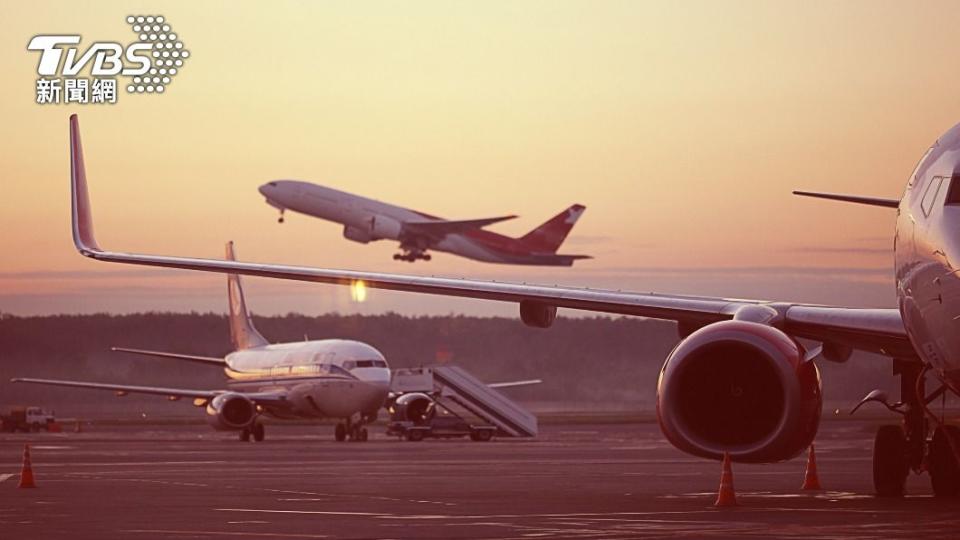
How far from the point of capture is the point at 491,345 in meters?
141

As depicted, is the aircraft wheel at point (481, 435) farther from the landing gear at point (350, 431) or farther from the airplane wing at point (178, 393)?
the airplane wing at point (178, 393)

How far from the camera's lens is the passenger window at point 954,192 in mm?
13945

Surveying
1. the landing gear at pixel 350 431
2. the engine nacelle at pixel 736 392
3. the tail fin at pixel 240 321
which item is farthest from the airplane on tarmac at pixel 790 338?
→ the tail fin at pixel 240 321

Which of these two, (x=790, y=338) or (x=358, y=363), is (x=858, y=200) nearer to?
(x=790, y=338)

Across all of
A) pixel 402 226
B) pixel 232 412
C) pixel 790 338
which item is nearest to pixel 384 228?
pixel 402 226

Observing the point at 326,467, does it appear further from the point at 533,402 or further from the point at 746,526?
the point at 533,402

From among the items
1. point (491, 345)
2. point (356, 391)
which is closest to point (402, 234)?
point (356, 391)

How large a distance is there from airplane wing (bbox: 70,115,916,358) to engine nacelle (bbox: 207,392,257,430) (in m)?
37.6

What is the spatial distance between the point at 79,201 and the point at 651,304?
981cm

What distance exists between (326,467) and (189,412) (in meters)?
88.7

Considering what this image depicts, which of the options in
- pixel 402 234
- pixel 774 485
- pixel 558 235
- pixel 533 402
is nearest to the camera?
pixel 774 485

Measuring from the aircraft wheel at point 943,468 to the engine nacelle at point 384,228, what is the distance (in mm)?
73488

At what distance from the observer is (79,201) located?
2450 cm

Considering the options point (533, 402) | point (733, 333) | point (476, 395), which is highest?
point (733, 333)
